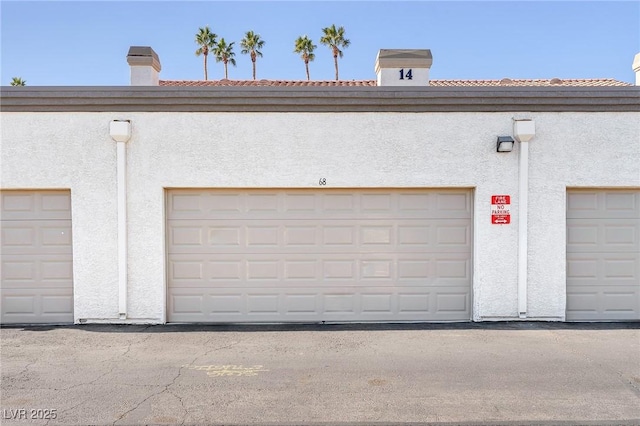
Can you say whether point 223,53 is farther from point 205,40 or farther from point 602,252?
point 602,252

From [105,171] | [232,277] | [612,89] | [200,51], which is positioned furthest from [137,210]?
[200,51]

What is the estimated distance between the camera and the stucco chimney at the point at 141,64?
8.59 m

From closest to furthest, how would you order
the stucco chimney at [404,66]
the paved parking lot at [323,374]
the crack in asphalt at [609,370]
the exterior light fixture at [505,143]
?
the paved parking lot at [323,374] < the crack in asphalt at [609,370] < the exterior light fixture at [505,143] < the stucco chimney at [404,66]

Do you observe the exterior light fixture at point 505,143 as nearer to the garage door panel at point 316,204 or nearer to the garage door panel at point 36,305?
the garage door panel at point 316,204

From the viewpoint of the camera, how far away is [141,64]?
28.2 feet

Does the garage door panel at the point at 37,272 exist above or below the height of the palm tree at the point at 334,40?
below

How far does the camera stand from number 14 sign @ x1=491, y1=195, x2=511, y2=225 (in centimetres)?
728

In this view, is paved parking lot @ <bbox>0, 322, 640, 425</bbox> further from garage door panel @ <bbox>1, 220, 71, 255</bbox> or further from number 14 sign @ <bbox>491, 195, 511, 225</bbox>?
number 14 sign @ <bbox>491, 195, 511, 225</bbox>

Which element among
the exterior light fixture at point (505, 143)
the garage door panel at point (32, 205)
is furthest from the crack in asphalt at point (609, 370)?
the garage door panel at point (32, 205)

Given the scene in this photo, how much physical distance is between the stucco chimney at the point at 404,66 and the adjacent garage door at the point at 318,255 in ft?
9.06

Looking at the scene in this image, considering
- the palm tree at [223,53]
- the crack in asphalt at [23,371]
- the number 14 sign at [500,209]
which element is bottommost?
the crack in asphalt at [23,371]

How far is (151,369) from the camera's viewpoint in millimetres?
5309

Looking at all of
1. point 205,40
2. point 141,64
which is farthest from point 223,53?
point 141,64

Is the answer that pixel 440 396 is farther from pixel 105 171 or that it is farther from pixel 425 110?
pixel 105 171
